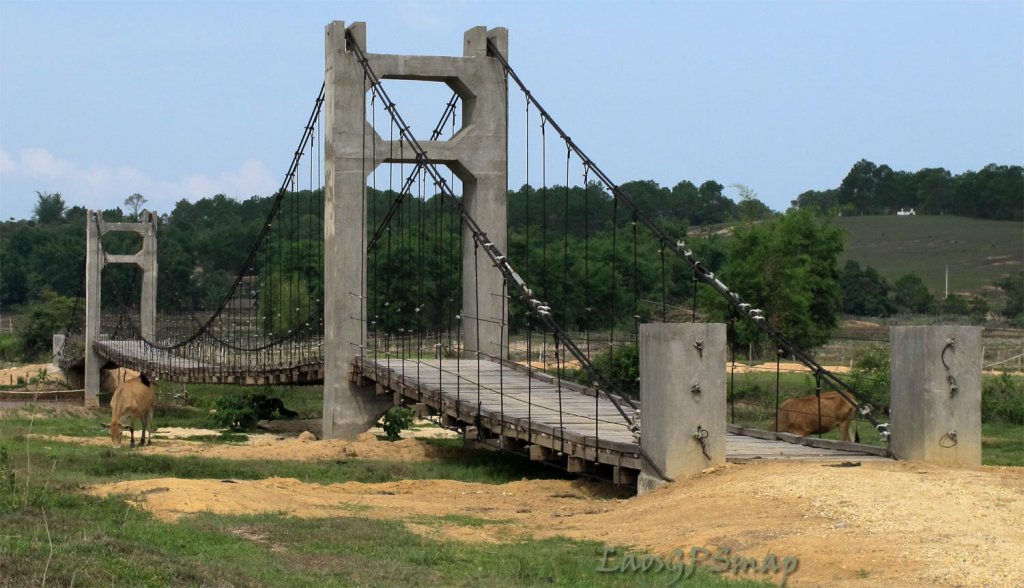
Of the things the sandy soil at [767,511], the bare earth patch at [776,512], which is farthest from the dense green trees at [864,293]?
the bare earth patch at [776,512]

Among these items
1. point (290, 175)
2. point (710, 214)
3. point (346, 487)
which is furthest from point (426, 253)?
point (710, 214)

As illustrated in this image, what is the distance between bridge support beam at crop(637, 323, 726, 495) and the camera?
1203 centimetres

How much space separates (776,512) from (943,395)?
2.81 meters

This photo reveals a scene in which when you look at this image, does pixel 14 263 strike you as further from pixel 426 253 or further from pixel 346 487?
pixel 346 487

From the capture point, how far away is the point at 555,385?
19625 millimetres

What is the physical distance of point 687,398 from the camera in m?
12.0

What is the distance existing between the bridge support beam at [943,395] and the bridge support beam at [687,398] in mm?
1576

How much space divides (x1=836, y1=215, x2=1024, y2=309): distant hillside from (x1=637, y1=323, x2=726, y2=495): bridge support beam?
177 ft

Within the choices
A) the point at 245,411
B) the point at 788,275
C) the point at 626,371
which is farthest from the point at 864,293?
the point at 245,411

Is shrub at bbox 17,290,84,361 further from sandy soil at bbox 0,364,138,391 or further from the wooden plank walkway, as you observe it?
the wooden plank walkway

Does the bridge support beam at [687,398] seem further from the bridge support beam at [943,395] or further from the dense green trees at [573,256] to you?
the dense green trees at [573,256]

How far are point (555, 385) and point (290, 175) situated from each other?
937 cm

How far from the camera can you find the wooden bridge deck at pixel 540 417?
13.2 meters

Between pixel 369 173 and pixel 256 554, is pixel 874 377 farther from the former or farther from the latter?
pixel 256 554
